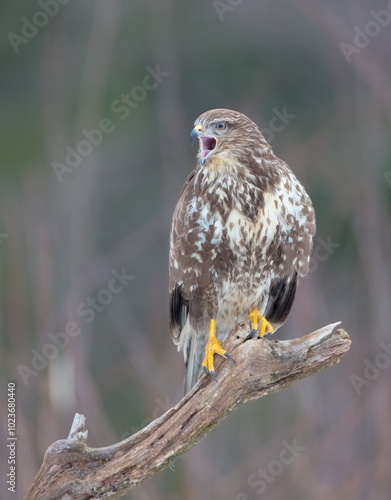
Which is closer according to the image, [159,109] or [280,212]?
[280,212]

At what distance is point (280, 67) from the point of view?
11.7 metres

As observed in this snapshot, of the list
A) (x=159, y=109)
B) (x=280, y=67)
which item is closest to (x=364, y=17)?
(x=280, y=67)

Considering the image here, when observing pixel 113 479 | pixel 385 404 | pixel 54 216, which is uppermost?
pixel 54 216

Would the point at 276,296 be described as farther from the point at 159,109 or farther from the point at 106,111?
the point at 106,111

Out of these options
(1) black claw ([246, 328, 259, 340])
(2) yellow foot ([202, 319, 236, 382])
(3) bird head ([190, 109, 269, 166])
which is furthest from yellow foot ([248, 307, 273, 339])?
(3) bird head ([190, 109, 269, 166])

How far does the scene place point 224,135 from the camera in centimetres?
509

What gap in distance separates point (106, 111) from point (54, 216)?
11.1 feet

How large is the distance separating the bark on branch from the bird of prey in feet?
0.56

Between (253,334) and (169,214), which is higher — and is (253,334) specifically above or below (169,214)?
below

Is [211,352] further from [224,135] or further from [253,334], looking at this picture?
[224,135]

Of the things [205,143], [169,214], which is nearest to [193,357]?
[205,143]

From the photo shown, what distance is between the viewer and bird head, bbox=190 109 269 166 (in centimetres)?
506

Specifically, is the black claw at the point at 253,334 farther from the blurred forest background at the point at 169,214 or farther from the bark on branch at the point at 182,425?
the blurred forest background at the point at 169,214

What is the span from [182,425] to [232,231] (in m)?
1.09
